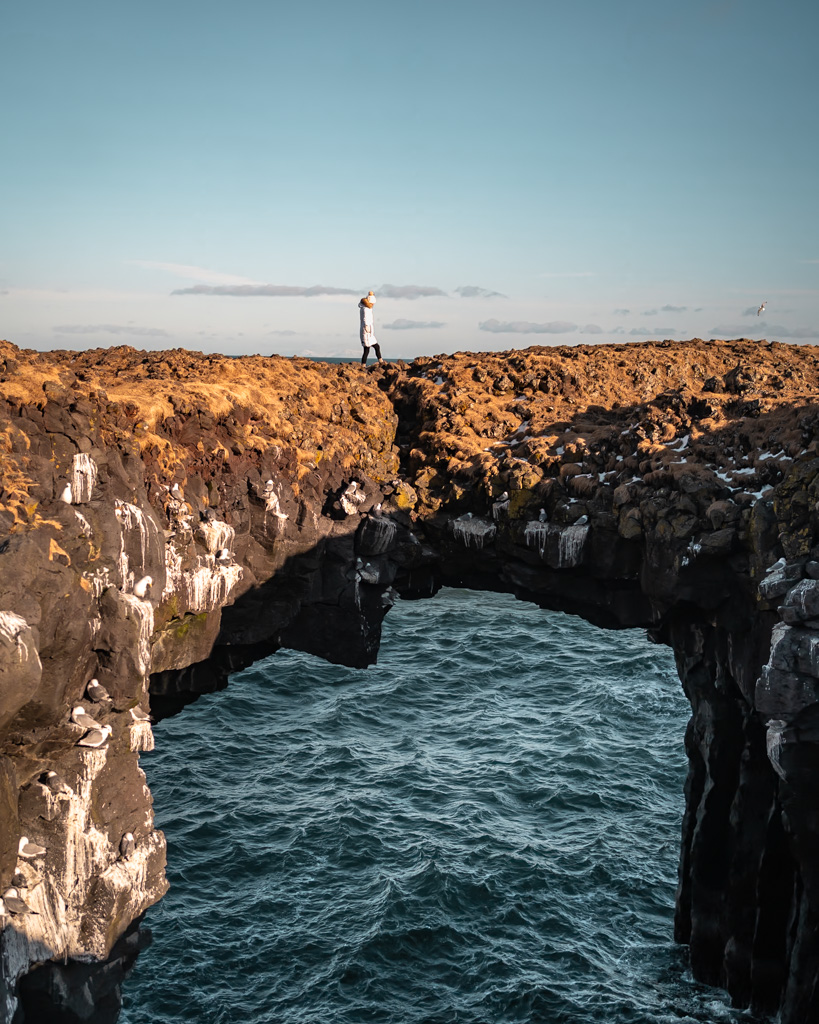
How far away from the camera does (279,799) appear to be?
38500 millimetres

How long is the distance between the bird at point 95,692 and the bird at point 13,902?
164 inches

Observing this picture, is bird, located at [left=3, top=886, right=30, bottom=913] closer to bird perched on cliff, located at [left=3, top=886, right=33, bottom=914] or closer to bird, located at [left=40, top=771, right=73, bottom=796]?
bird perched on cliff, located at [left=3, top=886, right=33, bottom=914]

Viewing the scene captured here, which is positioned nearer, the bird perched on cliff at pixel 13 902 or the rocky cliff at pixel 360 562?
the bird perched on cliff at pixel 13 902

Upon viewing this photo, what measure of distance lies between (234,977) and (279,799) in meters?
11.1

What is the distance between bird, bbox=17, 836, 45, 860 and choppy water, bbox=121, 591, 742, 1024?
9.33 metres

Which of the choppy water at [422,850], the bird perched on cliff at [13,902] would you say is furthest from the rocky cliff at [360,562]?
the choppy water at [422,850]

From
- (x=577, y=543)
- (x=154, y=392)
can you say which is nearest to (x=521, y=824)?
(x=577, y=543)

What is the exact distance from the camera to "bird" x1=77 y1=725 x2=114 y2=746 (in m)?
20.5

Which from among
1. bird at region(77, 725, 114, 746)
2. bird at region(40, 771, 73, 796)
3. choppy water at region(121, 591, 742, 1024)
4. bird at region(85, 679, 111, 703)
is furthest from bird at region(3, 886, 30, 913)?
choppy water at region(121, 591, 742, 1024)

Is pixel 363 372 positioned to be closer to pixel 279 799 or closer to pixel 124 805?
pixel 279 799

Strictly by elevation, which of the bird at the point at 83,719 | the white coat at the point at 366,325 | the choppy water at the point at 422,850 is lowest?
the choppy water at the point at 422,850

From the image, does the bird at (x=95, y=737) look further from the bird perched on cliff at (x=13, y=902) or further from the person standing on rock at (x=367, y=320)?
the person standing on rock at (x=367, y=320)

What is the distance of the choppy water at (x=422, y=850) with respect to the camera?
27.2m

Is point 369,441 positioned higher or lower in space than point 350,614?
higher
